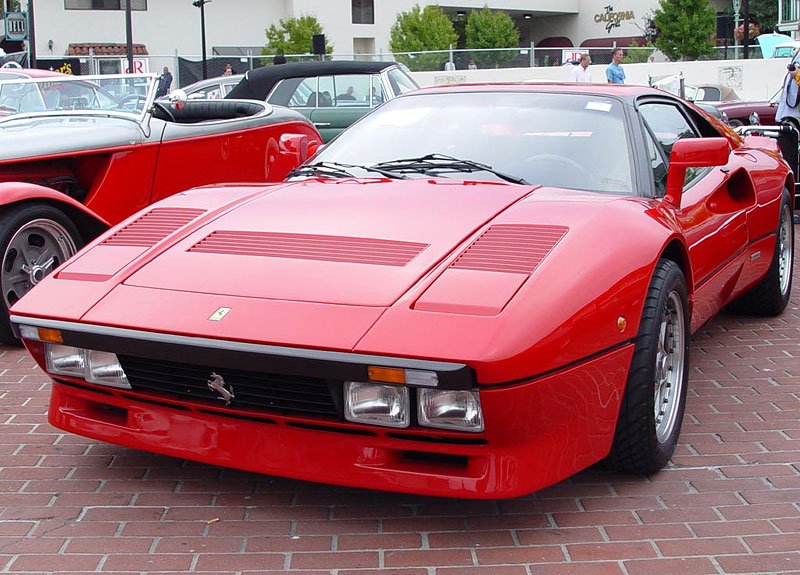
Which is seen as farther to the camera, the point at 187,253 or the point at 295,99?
the point at 295,99

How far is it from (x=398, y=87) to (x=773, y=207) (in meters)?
7.56

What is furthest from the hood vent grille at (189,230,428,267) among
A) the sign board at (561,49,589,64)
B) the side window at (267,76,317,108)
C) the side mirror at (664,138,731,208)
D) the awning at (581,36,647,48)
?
the awning at (581,36,647,48)

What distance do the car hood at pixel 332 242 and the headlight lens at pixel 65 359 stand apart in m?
0.30

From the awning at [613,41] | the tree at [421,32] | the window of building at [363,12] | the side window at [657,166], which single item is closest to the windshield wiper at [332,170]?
the side window at [657,166]

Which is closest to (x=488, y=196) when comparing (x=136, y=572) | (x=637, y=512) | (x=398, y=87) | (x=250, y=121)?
(x=637, y=512)

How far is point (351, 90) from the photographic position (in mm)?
12273

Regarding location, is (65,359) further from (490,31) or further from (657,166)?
(490,31)

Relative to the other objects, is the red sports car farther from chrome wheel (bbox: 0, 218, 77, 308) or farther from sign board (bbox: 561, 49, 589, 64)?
sign board (bbox: 561, 49, 589, 64)

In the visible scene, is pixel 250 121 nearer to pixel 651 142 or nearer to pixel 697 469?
pixel 651 142

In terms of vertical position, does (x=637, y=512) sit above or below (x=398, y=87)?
below

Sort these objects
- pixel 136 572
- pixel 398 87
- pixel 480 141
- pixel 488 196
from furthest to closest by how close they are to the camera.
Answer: pixel 398 87 → pixel 480 141 → pixel 488 196 → pixel 136 572

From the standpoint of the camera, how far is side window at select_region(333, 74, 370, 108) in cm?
1220

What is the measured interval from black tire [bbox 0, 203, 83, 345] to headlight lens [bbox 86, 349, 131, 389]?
230 cm

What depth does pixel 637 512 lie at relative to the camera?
10.2ft
